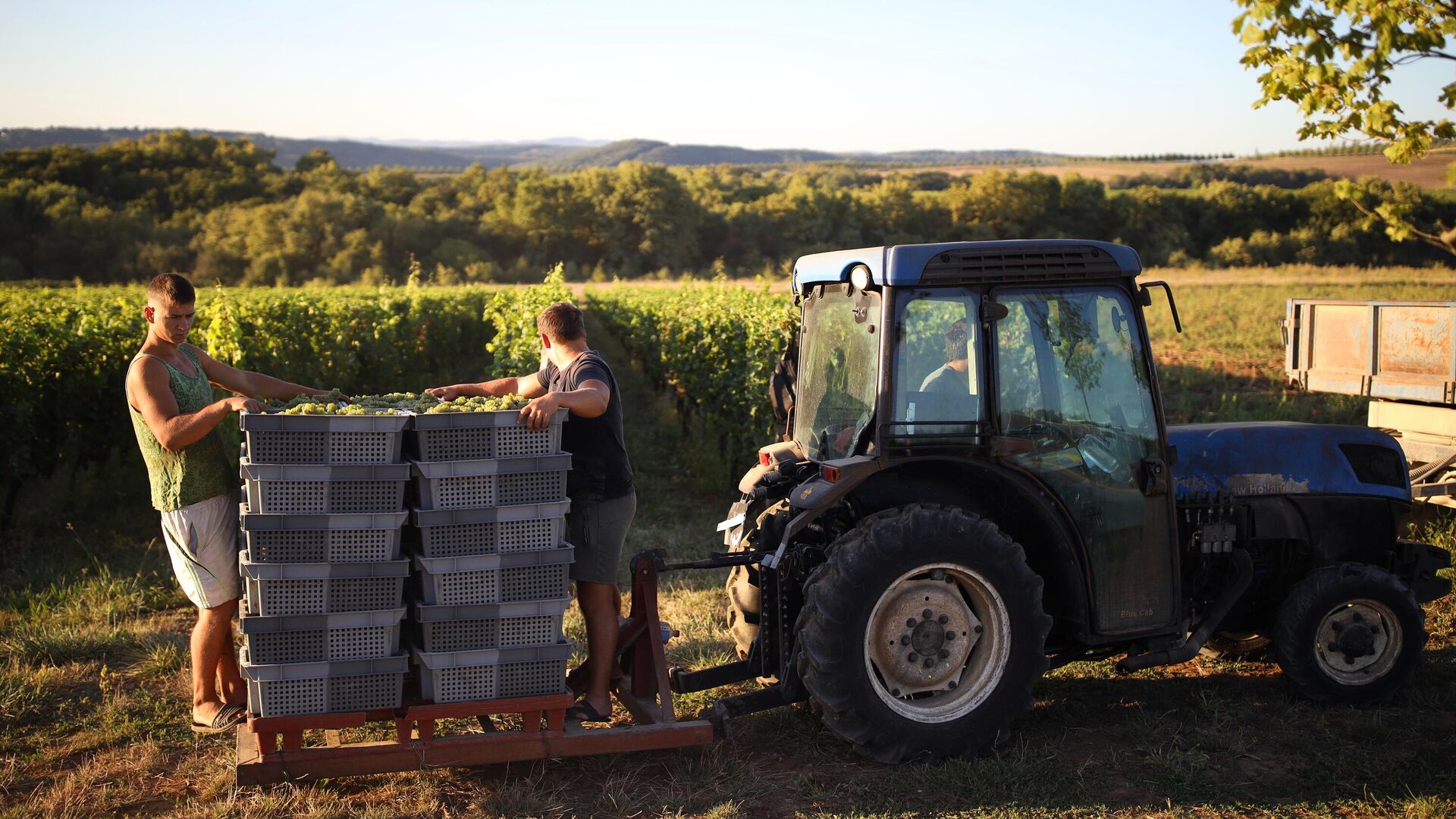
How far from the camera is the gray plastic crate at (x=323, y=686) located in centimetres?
387

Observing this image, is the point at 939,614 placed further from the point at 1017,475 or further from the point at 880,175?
the point at 880,175

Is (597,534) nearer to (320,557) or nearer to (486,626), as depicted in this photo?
(486,626)

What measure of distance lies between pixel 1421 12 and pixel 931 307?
4.81 m

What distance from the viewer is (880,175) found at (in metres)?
75.1

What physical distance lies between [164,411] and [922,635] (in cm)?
329

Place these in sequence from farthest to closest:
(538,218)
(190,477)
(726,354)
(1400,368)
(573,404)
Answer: (538,218) → (726,354) → (1400,368) → (190,477) → (573,404)

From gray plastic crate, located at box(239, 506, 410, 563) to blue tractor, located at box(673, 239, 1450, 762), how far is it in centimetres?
140

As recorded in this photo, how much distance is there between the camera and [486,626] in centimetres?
404

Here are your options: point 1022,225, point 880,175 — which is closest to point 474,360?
point 1022,225

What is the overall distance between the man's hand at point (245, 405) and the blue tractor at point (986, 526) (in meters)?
1.92

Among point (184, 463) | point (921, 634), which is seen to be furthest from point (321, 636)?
point (921, 634)

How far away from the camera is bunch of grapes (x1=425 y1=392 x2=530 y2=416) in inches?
157

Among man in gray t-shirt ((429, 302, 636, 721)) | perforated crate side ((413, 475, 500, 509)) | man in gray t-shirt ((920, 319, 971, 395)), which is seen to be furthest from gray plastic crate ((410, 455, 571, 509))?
man in gray t-shirt ((920, 319, 971, 395))

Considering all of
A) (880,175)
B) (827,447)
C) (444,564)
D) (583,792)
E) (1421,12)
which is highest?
(880,175)
